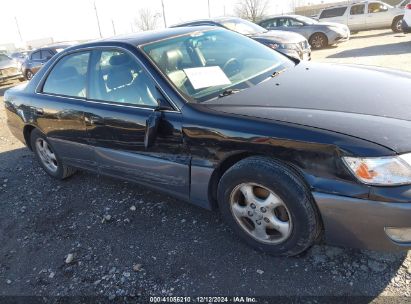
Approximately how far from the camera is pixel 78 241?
122 inches

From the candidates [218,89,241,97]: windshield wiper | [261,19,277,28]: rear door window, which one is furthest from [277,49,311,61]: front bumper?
[218,89,241,97]: windshield wiper

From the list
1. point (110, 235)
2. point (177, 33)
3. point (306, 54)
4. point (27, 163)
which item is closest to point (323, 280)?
point (110, 235)

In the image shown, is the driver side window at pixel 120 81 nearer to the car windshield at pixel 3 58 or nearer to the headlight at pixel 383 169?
the headlight at pixel 383 169

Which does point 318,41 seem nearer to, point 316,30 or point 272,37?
point 316,30

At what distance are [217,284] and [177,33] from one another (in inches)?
88.3

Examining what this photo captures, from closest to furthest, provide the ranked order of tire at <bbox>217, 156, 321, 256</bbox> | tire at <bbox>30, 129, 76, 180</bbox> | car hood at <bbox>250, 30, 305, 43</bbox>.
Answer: tire at <bbox>217, 156, 321, 256</bbox> → tire at <bbox>30, 129, 76, 180</bbox> → car hood at <bbox>250, 30, 305, 43</bbox>

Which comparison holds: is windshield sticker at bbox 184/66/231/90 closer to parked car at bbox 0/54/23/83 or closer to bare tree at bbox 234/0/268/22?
parked car at bbox 0/54/23/83

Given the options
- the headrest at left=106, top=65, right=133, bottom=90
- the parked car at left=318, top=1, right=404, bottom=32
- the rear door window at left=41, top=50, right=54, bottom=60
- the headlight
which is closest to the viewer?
the headlight

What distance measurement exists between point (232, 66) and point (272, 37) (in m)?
6.63

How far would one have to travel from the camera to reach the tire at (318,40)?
13.7 metres

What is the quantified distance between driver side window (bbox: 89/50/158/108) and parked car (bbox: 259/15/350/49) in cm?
1205

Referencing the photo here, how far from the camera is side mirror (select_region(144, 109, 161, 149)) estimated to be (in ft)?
8.83

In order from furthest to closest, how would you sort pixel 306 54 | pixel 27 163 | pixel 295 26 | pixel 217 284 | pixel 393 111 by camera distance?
1. pixel 295 26
2. pixel 306 54
3. pixel 27 163
4. pixel 217 284
5. pixel 393 111

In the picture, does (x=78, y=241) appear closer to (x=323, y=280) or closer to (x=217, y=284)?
(x=217, y=284)
